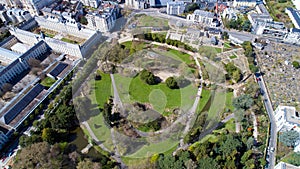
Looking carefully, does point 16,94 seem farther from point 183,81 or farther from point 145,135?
point 183,81

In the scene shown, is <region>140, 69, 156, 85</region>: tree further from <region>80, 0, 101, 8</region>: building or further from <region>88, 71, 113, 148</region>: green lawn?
<region>80, 0, 101, 8</region>: building

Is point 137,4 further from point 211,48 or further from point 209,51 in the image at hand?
point 209,51

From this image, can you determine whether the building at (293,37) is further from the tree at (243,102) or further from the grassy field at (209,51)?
the tree at (243,102)

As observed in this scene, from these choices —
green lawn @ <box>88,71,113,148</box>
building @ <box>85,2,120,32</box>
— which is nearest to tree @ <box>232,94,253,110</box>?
green lawn @ <box>88,71,113,148</box>

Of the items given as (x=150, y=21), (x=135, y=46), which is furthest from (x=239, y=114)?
(x=150, y=21)

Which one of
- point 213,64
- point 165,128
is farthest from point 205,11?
point 165,128

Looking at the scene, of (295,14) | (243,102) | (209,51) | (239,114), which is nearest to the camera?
(239,114)

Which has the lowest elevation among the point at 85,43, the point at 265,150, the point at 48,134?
the point at 265,150
